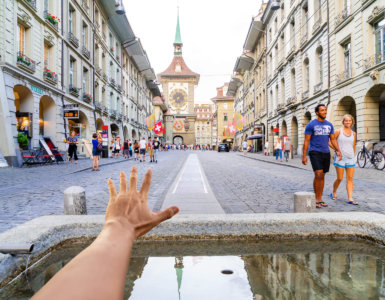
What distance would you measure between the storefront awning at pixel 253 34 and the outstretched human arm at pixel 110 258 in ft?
120

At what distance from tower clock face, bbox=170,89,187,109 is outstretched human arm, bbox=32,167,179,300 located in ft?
277

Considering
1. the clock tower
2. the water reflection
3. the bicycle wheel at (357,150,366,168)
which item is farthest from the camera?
the clock tower

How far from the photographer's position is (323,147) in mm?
5234

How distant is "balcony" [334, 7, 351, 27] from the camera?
16094 millimetres

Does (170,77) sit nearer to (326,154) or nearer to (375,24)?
(375,24)

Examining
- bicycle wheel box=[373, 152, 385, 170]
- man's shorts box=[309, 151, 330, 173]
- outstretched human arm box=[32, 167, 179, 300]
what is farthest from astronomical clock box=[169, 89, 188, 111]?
outstretched human arm box=[32, 167, 179, 300]

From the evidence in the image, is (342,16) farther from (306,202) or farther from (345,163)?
(306,202)

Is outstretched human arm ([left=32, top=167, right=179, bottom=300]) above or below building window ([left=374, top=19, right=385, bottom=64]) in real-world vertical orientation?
below

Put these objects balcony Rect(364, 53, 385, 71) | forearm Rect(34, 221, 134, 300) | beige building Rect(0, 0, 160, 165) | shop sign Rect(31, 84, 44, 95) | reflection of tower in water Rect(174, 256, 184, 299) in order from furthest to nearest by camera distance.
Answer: shop sign Rect(31, 84, 44, 95)
beige building Rect(0, 0, 160, 165)
balcony Rect(364, 53, 385, 71)
reflection of tower in water Rect(174, 256, 184, 299)
forearm Rect(34, 221, 134, 300)

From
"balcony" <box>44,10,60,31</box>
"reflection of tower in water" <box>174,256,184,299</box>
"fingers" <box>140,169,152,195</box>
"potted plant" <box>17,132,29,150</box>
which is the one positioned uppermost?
"balcony" <box>44,10,60,31</box>

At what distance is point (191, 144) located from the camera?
89.3m

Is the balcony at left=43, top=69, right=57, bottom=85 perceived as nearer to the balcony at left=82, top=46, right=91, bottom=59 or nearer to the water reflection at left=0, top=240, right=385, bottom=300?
the balcony at left=82, top=46, right=91, bottom=59

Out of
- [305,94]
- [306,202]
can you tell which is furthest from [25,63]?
[305,94]

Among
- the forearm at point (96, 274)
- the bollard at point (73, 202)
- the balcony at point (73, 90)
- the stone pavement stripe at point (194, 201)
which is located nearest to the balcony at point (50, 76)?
the balcony at point (73, 90)
